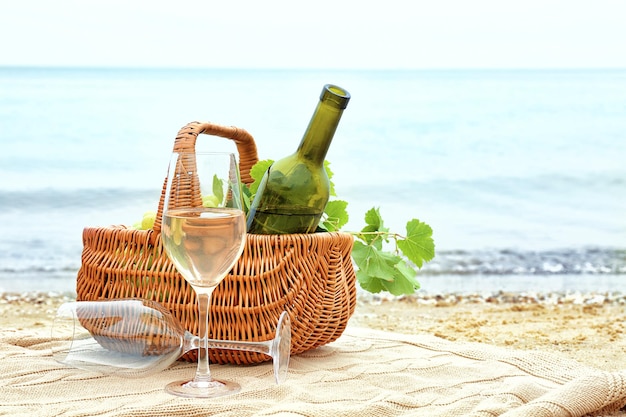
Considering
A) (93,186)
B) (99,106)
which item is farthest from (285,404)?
(99,106)

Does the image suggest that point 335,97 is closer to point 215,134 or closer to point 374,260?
point 215,134

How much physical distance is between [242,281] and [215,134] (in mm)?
431

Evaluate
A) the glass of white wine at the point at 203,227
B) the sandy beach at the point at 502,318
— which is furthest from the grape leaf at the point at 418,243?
the sandy beach at the point at 502,318

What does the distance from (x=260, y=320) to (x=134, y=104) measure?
47.6ft

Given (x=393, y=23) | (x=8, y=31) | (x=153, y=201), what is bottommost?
(x=153, y=201)

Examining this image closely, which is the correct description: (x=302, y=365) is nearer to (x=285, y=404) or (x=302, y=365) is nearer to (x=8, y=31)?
(x=285, y=404)

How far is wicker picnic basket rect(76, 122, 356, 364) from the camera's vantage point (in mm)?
1906

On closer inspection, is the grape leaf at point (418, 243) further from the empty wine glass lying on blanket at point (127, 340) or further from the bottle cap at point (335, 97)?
the empty wine glass lying on blanket at point (127, 340)

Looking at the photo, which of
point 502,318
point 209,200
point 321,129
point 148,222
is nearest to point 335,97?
point 321,129

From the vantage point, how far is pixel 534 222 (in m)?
9.12

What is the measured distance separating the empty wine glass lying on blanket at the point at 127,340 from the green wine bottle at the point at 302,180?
338 mm

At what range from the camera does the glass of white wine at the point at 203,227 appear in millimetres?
1543

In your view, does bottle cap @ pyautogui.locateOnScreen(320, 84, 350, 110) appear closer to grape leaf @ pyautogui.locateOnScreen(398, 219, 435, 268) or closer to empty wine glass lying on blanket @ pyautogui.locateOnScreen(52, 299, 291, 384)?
grape leaf @ pyautogui.locateOnScreen(398, 219, 435, 268)

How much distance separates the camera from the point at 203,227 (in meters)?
1.54
